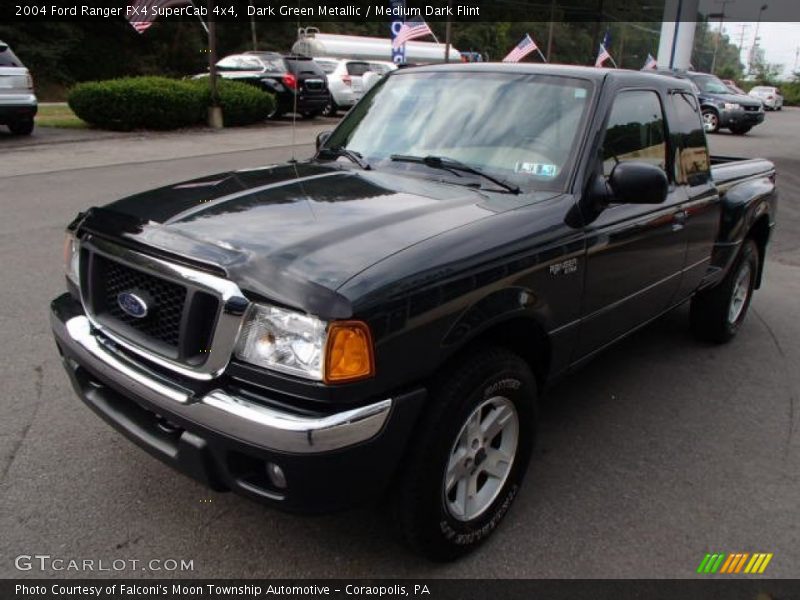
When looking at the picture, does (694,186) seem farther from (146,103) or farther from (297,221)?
(146,103)

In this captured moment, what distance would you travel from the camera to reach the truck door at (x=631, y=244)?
317cm

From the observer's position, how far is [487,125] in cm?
334

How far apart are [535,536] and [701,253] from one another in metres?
2.28

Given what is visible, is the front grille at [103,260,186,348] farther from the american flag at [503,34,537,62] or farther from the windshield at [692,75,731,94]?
the windshield at [692,75,731,94]

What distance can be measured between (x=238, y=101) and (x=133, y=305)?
54.8 feet

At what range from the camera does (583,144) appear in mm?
3145

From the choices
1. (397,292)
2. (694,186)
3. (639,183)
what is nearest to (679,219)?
(694,186)

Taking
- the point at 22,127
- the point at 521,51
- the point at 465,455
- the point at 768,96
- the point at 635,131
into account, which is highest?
the point at 521,51

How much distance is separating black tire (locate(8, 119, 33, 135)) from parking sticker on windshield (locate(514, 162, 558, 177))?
44.8 feet

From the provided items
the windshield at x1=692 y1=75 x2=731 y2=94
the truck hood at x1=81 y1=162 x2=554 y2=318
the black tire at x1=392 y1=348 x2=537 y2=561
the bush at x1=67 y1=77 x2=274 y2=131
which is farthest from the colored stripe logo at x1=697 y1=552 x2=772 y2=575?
the windshield at x1=692 y1=75 x2=731 y2=94

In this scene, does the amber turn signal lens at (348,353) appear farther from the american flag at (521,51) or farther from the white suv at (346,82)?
the american flag at (521,51)

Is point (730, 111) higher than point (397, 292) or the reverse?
the reverse

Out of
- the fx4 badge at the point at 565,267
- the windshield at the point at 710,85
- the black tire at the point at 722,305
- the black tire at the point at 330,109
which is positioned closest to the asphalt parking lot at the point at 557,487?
the black tire at the point at 722,305

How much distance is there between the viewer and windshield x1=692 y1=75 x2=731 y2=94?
24.4m
